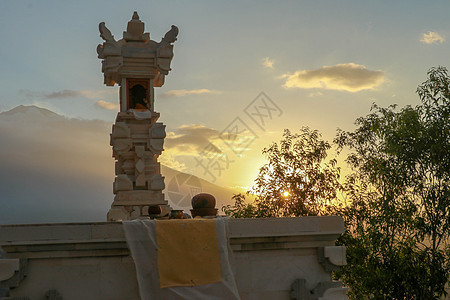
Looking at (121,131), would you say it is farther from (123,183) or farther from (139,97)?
(123,183)

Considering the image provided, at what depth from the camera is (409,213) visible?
18953mm

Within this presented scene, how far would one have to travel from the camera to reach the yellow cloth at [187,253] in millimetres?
9859

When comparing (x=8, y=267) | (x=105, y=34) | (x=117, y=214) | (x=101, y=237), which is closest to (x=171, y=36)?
(x=105, y=34)

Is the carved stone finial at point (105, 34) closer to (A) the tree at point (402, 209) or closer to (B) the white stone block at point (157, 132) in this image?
(B) the white stone block at point (157, 132)

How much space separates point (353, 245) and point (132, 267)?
12803mm

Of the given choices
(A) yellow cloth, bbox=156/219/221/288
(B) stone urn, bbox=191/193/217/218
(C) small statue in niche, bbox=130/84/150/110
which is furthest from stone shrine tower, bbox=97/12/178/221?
(A) yellow cloth, bbox=156/219/221/288

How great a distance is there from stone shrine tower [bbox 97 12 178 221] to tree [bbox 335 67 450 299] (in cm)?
846

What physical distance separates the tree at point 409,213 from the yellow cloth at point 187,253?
10795 millimetres

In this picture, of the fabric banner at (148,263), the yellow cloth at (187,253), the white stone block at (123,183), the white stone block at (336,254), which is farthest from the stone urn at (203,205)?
the white stone block at (123,183)

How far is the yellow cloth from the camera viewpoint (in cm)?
986

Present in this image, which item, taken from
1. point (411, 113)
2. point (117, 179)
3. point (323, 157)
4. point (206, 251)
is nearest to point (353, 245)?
point (323, 157)

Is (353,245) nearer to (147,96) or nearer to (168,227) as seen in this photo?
(147,96)

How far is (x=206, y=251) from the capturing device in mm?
10062

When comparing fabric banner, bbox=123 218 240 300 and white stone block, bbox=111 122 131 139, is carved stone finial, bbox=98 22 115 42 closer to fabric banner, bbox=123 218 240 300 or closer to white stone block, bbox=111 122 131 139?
white stone block, bbox=111 122 131 139
